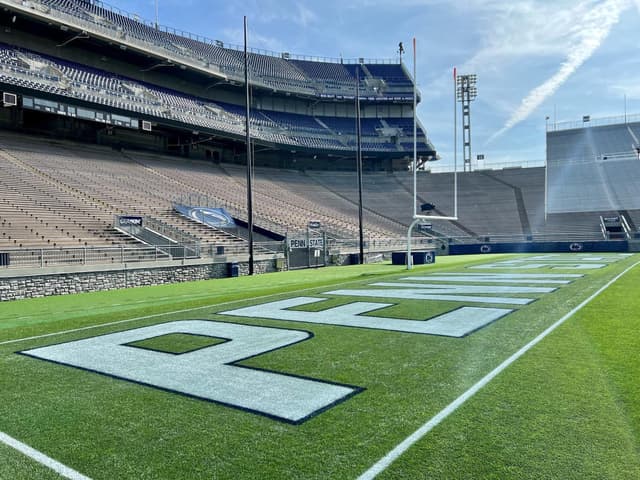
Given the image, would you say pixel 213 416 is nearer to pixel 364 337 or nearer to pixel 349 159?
pixel 364 337

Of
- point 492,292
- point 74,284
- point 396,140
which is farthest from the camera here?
point 396,140

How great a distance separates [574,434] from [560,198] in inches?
1688

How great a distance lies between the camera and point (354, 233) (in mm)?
31609

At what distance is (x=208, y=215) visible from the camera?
25188 millimetres

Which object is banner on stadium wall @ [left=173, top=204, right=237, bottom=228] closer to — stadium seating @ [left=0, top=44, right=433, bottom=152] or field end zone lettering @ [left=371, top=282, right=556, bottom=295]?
stadium seating @ [left=0, top=44, right=433, bottom=152]

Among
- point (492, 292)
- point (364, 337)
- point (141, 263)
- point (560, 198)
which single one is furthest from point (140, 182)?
point (560, 198)

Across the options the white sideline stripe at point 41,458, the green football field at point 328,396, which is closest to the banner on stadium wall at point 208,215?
the green football field at point 328,396

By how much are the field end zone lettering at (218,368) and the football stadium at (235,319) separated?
0.03 m

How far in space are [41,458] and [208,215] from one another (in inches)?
909

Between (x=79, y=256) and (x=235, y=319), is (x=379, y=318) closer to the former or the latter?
(x=235, y=319)

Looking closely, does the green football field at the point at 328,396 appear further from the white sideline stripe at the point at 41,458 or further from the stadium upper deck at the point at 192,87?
the stadium upper deck at the point at 192,87

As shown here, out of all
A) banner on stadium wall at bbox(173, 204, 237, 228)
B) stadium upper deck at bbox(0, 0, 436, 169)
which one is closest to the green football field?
banner on stadium wall at bbox(173, 204, 237, 228)

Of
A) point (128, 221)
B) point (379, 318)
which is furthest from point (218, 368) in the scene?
point (128, 221)

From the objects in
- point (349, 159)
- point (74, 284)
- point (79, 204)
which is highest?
point (349, 159)
